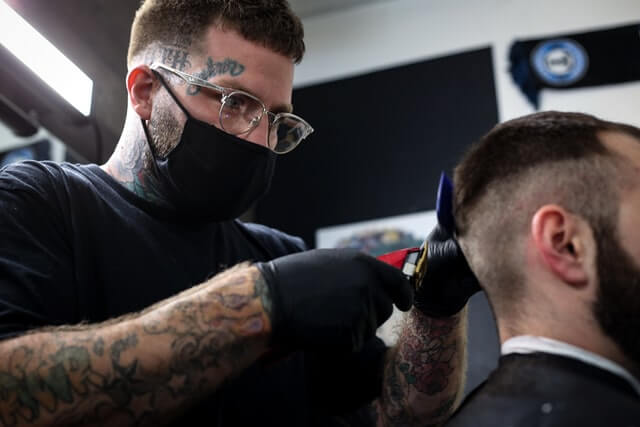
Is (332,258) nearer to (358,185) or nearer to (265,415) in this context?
(265,415)

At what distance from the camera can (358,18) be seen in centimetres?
409

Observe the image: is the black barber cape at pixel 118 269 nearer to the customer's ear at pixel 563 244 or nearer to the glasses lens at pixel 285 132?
the glasses lens at pixel 285 132

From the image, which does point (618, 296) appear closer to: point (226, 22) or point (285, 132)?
point (285, 132)

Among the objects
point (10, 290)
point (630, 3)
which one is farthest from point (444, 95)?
point (10, 290)

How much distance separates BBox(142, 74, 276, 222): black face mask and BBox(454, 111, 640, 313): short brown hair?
53 centimetres

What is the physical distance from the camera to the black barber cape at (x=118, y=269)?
51.0 inches

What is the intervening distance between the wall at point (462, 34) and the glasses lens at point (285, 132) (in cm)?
194

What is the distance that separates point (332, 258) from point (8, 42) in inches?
48.6

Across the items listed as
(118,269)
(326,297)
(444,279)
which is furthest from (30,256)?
(444,279)

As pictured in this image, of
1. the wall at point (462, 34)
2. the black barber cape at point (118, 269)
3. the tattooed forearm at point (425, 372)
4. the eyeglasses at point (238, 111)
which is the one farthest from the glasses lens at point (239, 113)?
the wall at point (462, 34)

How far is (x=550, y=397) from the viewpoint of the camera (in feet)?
3.77

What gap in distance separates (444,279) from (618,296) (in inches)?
17.6

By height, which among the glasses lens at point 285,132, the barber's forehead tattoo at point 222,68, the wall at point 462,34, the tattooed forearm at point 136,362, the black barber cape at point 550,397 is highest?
the wall at point 462,34

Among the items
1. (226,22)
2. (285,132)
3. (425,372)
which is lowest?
(425,372)
